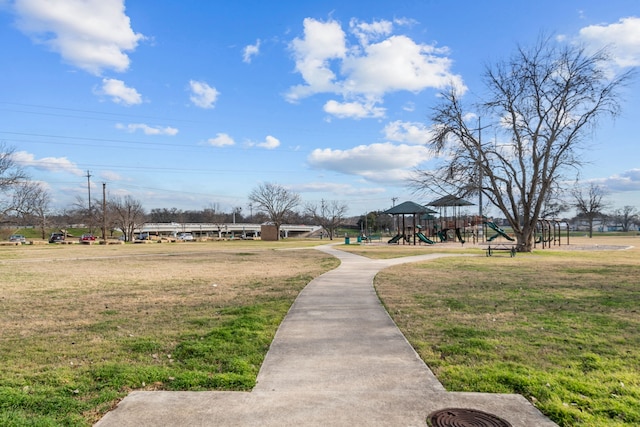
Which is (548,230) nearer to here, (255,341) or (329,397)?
(255,341)

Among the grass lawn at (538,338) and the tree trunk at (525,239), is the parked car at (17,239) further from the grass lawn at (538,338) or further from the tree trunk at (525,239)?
the grass lawn at (538,338)

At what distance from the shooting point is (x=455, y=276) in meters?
13.6

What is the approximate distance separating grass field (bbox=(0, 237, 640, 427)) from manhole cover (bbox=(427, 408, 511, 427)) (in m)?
0.52

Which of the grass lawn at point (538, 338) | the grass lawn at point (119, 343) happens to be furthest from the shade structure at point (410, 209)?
the grass lawn at point (119, 343)

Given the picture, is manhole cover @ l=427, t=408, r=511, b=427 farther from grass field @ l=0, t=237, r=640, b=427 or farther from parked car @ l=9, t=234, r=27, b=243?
parked car @ l=9, t=234, r=27, b=243

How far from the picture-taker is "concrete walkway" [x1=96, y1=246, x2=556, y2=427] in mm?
3355

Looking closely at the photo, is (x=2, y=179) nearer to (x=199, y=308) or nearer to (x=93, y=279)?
(x=93, y=279)

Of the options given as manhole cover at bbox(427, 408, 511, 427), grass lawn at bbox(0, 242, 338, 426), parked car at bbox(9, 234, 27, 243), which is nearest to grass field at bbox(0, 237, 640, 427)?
grass lawn at bbox(0, 242, 338, 426)

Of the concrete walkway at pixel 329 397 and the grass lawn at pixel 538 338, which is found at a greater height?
the concrete walkway at pixel 329 397

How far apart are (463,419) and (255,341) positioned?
3.09 m

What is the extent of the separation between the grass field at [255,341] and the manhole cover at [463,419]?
0.52 m

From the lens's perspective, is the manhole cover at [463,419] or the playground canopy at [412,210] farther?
the playground canopy at [412,210]

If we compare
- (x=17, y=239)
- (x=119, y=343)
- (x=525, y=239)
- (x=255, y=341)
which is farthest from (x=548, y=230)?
(x=17, y=239)

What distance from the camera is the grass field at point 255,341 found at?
3.88 metres
